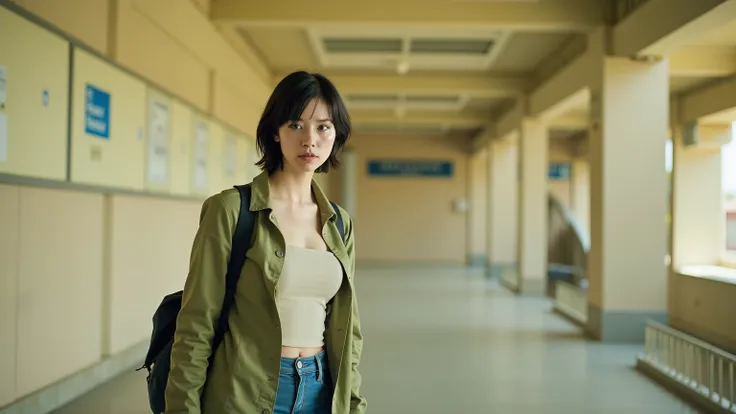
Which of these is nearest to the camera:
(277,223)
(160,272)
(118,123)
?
(277,223)

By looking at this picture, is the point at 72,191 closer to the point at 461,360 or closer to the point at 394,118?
the point at 461,360

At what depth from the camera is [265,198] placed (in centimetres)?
162

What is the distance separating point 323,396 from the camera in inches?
66.1

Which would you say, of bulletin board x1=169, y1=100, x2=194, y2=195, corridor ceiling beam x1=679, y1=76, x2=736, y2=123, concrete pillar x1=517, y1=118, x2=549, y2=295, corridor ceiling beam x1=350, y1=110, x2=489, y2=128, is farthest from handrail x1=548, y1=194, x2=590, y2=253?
bulletin board x1=169, y1=100, x2=194, y2=195

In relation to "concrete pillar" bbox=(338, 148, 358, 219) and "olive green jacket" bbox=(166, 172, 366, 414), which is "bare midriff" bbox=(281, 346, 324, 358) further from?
"concrete pillar" bbox=(338, 148, 358, 219)

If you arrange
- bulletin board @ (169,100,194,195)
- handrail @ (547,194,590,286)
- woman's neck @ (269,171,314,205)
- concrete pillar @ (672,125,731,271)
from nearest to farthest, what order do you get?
1. woman's neck @ (269,171,314,205)
2. bulletin board @ (169,100,194,195)
3. concrete pillar @ (672,125,731,271)
4. handrail @ (547,194,590,286)

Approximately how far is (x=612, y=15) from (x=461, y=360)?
14.2ft

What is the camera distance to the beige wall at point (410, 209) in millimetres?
20203

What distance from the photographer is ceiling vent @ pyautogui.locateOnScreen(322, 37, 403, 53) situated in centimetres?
955

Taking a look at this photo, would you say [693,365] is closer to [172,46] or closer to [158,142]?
[158,142]

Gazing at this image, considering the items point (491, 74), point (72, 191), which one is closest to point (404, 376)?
point (72, 191)

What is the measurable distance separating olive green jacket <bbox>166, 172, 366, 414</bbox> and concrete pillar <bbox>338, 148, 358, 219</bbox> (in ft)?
59.1

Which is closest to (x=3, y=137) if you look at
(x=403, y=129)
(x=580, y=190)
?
(x=403, y=129)

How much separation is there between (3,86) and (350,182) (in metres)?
16.5
